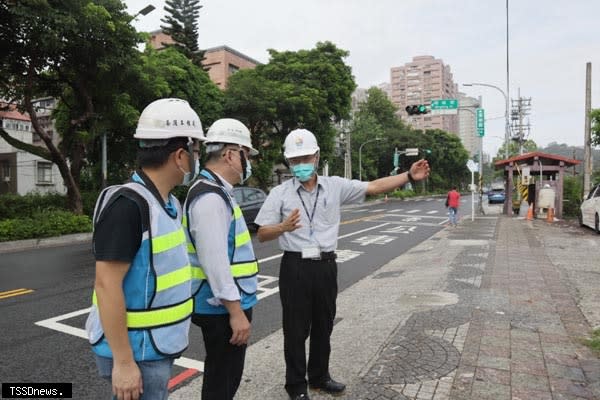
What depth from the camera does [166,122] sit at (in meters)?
1.84

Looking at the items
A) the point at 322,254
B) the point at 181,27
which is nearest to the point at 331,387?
the point at 322,254

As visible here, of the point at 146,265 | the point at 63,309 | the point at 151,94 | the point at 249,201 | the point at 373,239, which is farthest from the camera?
the point at 151,94

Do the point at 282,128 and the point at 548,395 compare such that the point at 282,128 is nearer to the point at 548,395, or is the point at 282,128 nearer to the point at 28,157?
the point at 28,157

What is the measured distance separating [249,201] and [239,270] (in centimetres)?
1212

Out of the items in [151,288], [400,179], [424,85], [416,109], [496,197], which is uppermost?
[424,85]

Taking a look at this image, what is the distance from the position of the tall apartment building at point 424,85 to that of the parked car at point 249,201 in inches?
3284

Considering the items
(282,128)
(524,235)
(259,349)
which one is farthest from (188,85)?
(259,349)

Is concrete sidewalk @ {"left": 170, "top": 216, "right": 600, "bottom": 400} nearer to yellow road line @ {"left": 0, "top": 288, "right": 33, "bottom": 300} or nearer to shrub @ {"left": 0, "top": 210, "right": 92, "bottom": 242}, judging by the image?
yellow road line @ {"left": 0, "top": 288, "right": 33, "bottom": 300}

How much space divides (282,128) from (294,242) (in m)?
25.5

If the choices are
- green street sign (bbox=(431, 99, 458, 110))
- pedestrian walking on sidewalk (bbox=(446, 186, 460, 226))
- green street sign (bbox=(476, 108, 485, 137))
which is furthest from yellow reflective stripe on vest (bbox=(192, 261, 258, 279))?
green street sign (bbox=(476, 108, 485, 137))

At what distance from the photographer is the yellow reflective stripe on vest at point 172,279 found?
171 centimetres

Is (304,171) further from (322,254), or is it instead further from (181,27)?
(181,27)

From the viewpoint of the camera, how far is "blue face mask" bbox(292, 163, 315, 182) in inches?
→ 126

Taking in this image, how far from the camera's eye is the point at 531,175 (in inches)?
867
